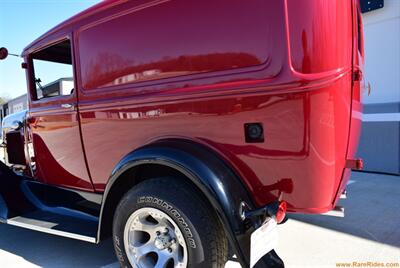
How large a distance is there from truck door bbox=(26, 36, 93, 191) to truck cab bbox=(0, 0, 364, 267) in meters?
0.11

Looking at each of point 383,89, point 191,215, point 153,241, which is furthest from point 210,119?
point 383,89

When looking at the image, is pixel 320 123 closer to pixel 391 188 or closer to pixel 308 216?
pixel 308 216

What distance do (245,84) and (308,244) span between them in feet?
6.33

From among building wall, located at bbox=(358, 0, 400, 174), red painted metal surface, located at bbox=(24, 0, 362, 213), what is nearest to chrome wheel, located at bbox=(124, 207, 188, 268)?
red painted metal surface, located at bbox=(24, 0, 362, 213)

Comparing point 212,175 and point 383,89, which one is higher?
point 383,89

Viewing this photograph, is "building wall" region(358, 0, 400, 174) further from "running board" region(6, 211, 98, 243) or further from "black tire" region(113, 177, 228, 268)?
"running board" region(6, 211, 98, 243)

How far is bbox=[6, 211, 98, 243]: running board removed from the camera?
260cm

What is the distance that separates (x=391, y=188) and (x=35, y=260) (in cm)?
502

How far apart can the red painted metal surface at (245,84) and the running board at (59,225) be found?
0.65 meters

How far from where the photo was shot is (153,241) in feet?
7.68

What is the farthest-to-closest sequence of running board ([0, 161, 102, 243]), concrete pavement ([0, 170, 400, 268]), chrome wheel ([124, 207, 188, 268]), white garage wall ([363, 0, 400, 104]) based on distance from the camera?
1. white garage wall ([363, 0, 400, 104])
2. concrete pavement ([0, 170, 400, 268])
3. running board ([0, 161, 102, 243])
4. chrome wheel ([124, 207, 188, 268])

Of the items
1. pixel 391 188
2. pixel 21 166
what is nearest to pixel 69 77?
pixel 21 166

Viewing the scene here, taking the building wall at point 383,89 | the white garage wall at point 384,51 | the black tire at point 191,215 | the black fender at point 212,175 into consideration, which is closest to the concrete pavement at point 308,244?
the black tire at point 191,215

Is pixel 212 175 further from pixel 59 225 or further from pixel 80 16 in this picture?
pixel 80 16
